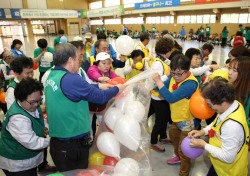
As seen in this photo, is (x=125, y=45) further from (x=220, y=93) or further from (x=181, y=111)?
(x=220, y=93)

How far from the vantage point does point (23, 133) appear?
4.87 ft

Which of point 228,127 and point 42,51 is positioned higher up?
point 42,51

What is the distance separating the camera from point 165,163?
2.56 metres

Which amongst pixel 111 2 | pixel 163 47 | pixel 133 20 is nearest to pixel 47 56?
pixel 163 47

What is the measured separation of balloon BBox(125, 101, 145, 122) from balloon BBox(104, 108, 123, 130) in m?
0.08

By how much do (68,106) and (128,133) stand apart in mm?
563

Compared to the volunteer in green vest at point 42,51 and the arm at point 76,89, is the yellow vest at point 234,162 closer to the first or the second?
the arm at point 76,89

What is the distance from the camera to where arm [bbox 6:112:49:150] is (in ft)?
4.87

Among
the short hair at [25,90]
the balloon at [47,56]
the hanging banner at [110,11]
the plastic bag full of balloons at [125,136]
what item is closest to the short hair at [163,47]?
the plastic bag full of balloons at [125,136]

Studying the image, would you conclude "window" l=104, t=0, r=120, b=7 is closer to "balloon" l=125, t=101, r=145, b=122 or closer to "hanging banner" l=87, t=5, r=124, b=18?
"hanging banner" l=87, t=5, r=124, b=18

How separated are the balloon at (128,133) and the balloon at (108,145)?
0.05m

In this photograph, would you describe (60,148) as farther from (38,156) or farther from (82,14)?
(82,14)

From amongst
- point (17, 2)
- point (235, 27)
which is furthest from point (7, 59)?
point (17, 2)

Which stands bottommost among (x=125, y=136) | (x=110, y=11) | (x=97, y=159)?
(x=97, y=159)
